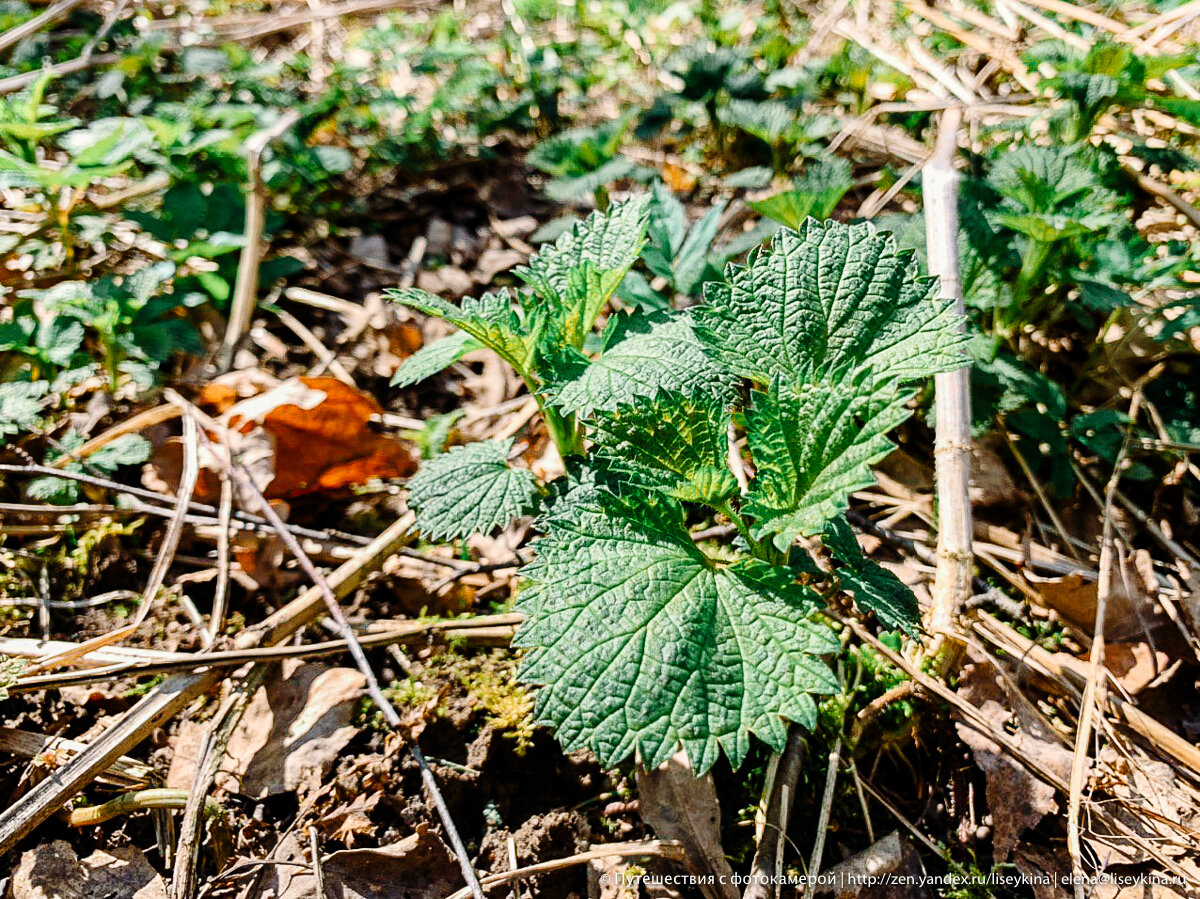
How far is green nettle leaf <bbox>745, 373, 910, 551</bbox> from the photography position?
62.6 inches

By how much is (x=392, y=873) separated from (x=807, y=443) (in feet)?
4.28

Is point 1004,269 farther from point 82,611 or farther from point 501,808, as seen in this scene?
point 82,611

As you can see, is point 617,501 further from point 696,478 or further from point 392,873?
point 392,873

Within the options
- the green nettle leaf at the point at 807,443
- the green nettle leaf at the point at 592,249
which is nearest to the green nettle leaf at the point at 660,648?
the green nettle leaf at the point at 807,443

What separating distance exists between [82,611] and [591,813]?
61.2 inches

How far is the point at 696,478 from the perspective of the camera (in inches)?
69.6

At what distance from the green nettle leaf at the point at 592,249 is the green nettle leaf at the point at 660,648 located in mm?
662

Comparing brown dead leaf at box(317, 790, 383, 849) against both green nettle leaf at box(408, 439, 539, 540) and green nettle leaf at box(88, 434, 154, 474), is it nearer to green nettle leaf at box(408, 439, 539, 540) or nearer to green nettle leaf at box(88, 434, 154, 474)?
green nettle leaf at box(408, 439, 539, 540)

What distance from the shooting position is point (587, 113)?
4.34 meters

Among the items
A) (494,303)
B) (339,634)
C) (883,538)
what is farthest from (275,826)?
(883,538)

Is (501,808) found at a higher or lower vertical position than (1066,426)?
lower

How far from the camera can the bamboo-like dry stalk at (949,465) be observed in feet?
6.66

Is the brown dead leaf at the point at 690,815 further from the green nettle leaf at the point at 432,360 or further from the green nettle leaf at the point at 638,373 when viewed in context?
the green nettle leaf at the point at 432,360

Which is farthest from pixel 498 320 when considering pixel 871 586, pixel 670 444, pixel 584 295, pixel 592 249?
pixel 871 586
